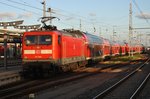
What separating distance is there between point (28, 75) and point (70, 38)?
4.89 m

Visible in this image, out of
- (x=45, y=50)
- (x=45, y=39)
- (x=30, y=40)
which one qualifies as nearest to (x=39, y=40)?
(x=45, y=39)

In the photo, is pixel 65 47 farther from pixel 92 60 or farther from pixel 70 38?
pixel 92 60

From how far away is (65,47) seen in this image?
25.0 metres

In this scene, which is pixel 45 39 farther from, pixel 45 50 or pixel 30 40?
pixel 30 40

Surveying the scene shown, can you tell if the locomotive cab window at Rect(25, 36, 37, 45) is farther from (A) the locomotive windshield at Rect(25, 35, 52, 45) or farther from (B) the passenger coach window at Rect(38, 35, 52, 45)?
(B) the passenger coach window at Rect(38, 35, 52, 45)

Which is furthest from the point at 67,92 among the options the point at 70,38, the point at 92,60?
the point at 92,60

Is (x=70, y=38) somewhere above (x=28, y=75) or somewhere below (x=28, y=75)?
above

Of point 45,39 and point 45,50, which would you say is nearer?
point 45,50

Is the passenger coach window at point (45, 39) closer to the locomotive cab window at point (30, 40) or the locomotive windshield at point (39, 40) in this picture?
the locomotive windshield at point (39, 40)

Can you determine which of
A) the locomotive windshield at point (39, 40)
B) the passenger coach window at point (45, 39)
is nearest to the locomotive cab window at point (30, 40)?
the locomotive windshield at point (39, 40)

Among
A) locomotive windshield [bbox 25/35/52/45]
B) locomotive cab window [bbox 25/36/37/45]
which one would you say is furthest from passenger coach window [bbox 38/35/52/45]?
locomotive cab window [bbox 25/36/37/45]

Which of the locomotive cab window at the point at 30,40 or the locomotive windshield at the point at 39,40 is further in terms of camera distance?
the locomotive cab window at the point at 30,40

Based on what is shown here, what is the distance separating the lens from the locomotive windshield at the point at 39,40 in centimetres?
2292

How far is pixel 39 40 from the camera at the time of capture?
75.8ft
